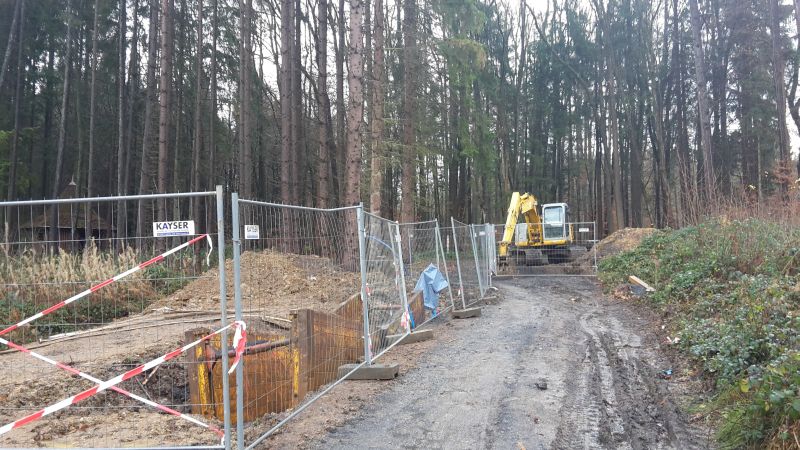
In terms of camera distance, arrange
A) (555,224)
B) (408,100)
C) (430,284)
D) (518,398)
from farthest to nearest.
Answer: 1. (555,224)
2. (408,100)
3. (430,284)
4. (518,398)

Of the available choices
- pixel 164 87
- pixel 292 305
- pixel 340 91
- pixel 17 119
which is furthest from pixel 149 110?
pixel 292 305

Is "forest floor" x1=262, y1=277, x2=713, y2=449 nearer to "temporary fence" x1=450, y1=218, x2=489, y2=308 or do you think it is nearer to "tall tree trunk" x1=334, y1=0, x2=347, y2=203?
"temporary fence" x1=450, y1=218, x2=489, y2=308

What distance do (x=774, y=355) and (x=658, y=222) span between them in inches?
1646

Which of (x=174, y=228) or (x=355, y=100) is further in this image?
(x=355, y=100)

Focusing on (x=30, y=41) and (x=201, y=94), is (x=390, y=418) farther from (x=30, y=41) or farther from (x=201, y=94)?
(x=30, y=41)

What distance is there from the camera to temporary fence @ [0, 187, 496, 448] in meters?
4.81

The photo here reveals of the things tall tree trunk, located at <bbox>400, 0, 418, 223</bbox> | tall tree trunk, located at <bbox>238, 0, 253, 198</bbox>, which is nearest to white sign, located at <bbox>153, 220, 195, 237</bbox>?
tall tree trunk, located at <bbox>400, 0, 418, 223</bbox>

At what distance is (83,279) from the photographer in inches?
233

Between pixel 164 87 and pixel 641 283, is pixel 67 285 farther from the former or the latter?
pixel 164 87

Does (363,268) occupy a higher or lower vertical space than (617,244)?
higher

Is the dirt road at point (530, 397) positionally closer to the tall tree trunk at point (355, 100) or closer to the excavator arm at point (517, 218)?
the tall tree trunk at point (355, 100)

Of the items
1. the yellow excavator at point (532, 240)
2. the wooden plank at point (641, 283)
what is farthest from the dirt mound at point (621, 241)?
the wooden plank at point (641, 283)

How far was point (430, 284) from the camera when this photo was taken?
38.4 ft

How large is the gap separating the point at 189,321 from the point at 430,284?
5275 millimetres
